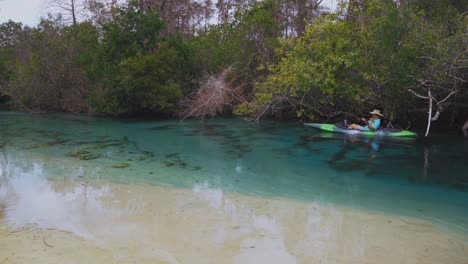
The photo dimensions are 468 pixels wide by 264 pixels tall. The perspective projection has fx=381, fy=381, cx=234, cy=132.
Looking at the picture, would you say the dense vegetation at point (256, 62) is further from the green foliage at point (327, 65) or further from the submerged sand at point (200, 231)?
the submerged sand at point (200, 231)

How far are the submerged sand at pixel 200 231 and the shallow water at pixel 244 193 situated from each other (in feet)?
0.08

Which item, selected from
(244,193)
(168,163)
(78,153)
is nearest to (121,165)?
(168,163)

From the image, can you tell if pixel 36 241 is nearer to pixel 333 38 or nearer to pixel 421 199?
pixel 421 199

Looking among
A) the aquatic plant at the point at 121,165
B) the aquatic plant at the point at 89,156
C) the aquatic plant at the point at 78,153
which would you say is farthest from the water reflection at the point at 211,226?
the aquatic plant at the point at 78,153

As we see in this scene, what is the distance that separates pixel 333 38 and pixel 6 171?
12.5 meters

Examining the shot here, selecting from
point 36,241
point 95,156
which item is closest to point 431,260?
point 36,241

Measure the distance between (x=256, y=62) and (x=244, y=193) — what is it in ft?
50.5

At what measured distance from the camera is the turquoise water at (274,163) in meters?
7.29

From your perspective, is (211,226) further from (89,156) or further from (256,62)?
(256,62)

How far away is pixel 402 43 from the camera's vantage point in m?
13.4

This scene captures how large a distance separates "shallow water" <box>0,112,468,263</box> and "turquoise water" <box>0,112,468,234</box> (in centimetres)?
3

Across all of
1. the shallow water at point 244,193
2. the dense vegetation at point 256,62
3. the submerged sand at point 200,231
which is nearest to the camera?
the submerged sand at point 200,231

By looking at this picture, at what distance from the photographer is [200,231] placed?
5324 mm

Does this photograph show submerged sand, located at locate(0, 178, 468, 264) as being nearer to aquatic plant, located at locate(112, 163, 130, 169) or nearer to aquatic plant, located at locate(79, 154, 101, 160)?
aquatic plant, located at locate(112, 163, 130, 169)
